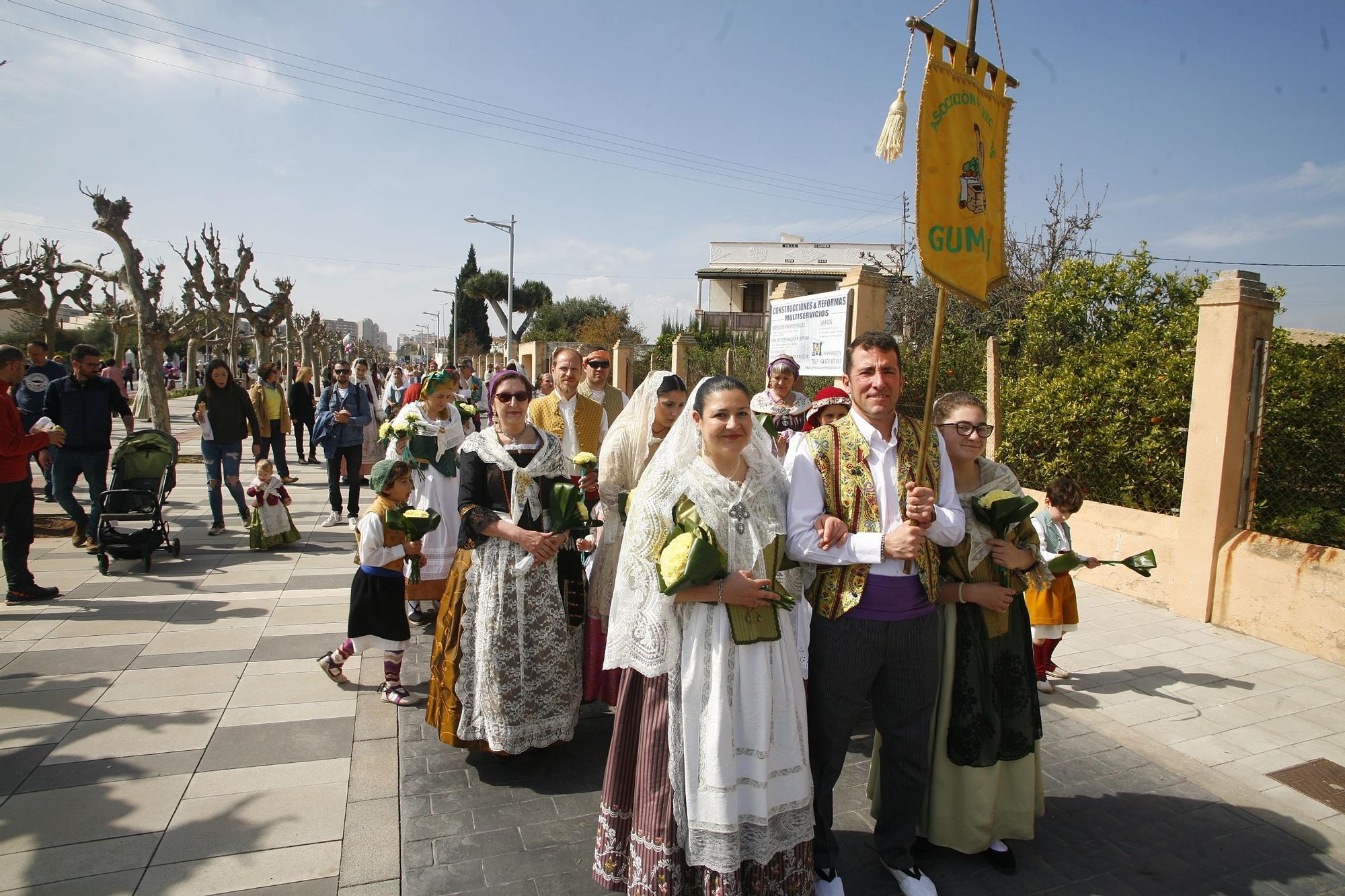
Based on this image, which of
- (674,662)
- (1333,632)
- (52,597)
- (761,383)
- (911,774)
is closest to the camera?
(674,662)

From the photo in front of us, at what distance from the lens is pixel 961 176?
2.80m

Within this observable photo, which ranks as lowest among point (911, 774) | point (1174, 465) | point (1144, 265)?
point (911, 774)

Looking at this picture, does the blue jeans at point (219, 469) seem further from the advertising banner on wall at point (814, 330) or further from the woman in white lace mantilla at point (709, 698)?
the woman in white lace mantilla at point (709, 698)

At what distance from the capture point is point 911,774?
2.80 metres

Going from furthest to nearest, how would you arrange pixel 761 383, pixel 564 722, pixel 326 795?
pixel 761 383 → pixel 564 722 → pixel 326 795

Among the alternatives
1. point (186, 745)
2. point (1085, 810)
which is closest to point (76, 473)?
point (186, 745)

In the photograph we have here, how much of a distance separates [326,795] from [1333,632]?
663cm

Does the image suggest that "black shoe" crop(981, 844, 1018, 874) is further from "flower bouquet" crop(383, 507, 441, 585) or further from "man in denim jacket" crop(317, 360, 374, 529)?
"man in denim jacket" crop(317, 360, 374, 529)

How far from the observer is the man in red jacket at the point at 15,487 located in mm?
5711

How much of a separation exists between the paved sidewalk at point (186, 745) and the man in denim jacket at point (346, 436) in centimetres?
261

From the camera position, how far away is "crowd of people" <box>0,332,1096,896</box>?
2.55 meters

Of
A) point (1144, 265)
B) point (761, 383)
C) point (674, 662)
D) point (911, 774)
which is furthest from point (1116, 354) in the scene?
point (674, 662)

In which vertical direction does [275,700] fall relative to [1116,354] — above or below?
below

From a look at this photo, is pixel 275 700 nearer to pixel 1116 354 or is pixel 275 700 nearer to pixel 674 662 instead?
pixel 674 662
